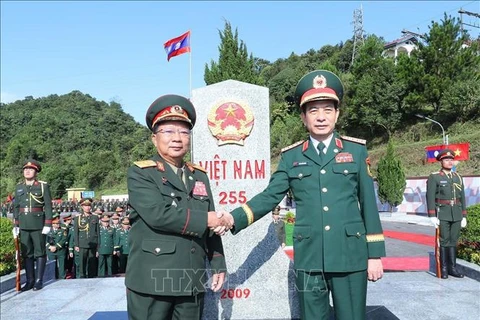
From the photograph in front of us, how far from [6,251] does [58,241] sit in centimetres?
270

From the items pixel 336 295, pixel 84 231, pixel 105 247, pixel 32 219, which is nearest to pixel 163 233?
pixel 336 295

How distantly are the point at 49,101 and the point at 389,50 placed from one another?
237 ft

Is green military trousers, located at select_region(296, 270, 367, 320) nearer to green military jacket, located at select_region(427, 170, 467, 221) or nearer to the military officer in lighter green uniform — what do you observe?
the military officer in lighter green uniform

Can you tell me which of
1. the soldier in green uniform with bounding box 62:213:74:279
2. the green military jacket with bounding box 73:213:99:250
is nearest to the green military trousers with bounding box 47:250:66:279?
the soldier in green uniform with bounding box 62:213:74:279

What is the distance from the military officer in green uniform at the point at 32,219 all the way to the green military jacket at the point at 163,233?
403 cm

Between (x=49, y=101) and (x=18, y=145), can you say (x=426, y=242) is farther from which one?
(x=49, y=101)

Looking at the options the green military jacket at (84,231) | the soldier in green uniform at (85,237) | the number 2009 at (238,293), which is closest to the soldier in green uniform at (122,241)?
the soldier in green uniform at (85,237)

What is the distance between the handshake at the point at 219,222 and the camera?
2.51m

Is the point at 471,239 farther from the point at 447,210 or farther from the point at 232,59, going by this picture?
the point at 232,59

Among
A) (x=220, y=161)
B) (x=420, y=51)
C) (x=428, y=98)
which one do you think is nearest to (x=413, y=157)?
(x=428, y=98)

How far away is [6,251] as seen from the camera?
615 cm

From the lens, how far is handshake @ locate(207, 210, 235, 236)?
2.51 metres

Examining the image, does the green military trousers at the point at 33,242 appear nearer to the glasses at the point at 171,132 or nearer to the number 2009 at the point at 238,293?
the number 2009 at the point at 238,293

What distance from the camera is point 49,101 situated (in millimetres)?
90938
